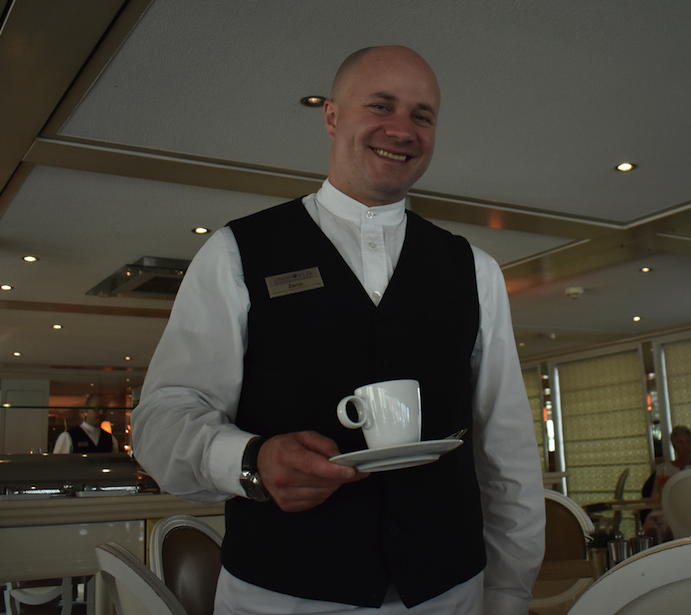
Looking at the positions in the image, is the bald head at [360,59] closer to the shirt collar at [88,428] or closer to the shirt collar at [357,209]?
the shirt collar at [357,209]

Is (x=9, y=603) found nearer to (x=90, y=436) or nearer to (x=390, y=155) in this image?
(x=90, y=436)

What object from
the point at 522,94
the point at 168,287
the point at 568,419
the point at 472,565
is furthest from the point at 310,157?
the point at 568,419

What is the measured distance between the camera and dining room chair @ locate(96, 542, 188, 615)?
121 cm

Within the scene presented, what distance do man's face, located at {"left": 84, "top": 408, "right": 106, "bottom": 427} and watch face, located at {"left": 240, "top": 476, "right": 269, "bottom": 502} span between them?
94.5 inches

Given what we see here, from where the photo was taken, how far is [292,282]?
3.53 feet

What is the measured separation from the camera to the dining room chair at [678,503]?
11.9 ft

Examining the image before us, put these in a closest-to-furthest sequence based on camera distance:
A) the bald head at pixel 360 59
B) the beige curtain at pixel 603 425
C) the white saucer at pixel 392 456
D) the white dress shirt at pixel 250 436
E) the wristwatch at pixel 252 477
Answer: the white saucer at pixel 392 456, the wristwatch at pixel 252 477, the white dress shirt at pixel 250 436, the bald head at pixel 360 59, the beige curtain at pixel 603 425

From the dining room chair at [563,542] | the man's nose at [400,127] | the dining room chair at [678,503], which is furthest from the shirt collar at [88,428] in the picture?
the dining room chair at [678,503]

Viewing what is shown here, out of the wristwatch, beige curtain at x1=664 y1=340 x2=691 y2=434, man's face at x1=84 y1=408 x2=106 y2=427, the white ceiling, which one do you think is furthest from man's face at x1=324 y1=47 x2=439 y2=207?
beige curtain at x1=664 y1=340 x2=691 y2=434

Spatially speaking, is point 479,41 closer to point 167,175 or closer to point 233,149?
point 233,149

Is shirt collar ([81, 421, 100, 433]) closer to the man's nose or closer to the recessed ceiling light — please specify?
the recessed ceiling light

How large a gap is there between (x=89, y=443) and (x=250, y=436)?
8.34 feet

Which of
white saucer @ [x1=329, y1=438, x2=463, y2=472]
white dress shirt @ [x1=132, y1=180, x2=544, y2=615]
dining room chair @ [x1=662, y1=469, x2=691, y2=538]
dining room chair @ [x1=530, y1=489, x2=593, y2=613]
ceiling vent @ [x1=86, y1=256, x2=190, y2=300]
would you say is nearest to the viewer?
white saucer @ [x1=329, y1=438, x2=463, y2=472]

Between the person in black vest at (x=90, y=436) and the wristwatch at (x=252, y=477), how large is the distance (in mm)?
2370
